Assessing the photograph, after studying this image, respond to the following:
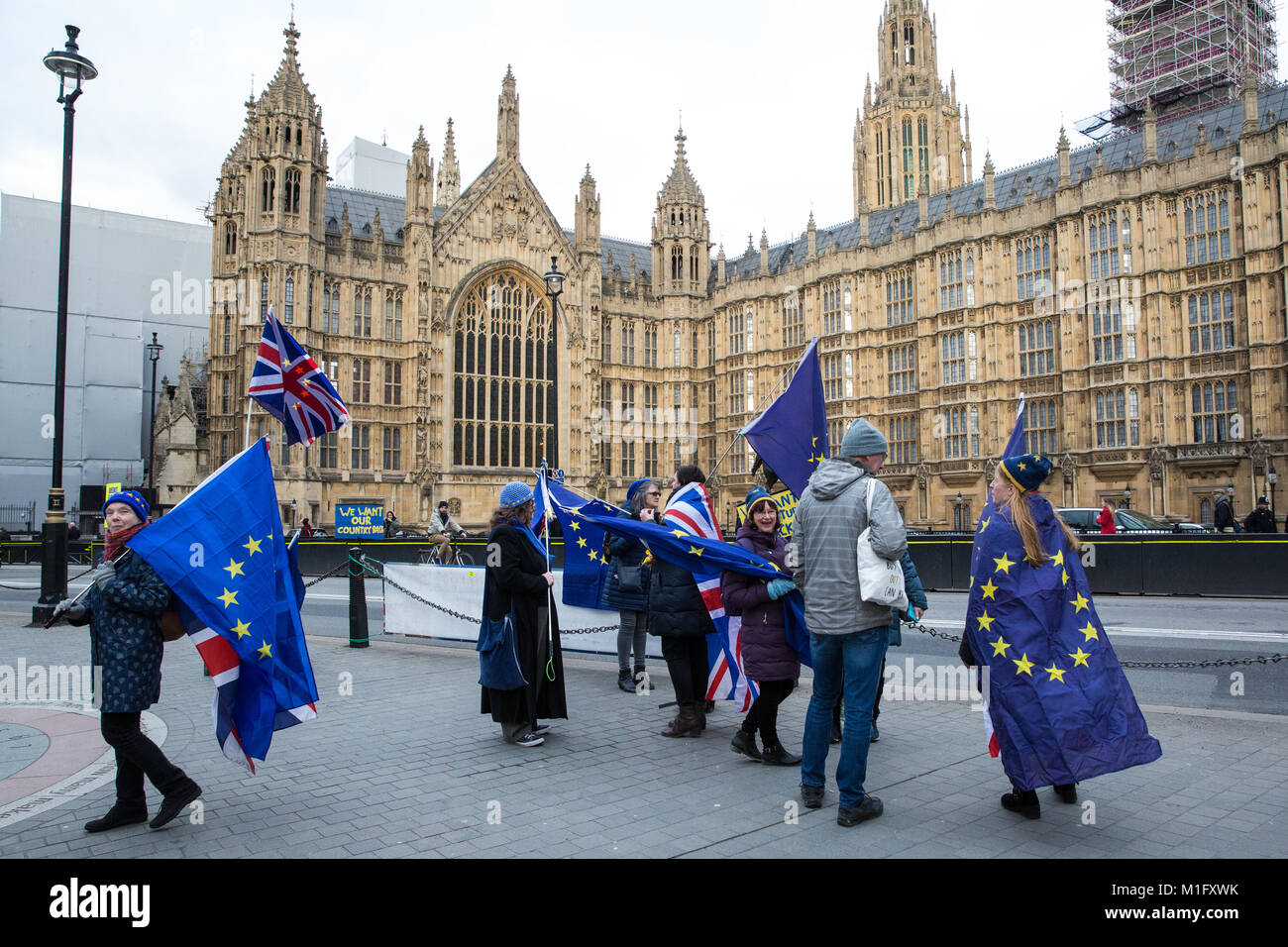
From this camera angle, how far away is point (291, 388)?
8.95 m

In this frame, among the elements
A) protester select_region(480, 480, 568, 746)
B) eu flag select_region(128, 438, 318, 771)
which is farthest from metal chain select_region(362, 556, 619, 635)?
eu flag select_region(128, 438, 318, 771)

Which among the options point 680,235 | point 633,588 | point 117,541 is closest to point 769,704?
point 633,588

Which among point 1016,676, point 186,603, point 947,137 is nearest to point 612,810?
point 1016,676

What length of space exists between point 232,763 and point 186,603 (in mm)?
1772

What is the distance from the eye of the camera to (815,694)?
5047mm

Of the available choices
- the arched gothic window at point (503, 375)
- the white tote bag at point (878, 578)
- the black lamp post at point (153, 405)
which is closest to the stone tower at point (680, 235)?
the arched gothic window at point (503, 375)

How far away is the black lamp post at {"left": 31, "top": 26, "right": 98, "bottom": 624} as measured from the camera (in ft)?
44.3

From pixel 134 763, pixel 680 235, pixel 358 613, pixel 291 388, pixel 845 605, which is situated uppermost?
pixel 680 235

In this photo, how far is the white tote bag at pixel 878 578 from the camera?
15.4 ft

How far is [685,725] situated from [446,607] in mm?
6043

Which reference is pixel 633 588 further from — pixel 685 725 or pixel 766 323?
pixel 766 323

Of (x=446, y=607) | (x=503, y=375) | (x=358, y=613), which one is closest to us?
(x=358, y=613)

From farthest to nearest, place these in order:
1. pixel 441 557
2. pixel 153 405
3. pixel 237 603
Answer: pixel 153 405 < pixel 441 557 < pixel 237 603

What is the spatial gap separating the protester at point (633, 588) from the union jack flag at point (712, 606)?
1073mm
